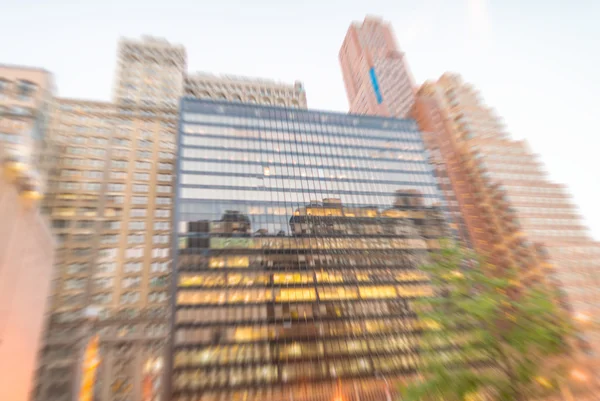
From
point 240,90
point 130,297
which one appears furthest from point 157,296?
point 240,90

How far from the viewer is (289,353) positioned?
5125 cm

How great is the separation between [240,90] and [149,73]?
28691mm

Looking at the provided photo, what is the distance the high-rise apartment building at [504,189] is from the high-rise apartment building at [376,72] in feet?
77.1

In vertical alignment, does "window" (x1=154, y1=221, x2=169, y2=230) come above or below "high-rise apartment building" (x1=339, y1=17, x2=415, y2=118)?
below

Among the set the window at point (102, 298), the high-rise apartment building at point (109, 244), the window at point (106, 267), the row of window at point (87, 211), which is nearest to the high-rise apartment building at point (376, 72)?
the high-rise apartment building at point (109, 244)

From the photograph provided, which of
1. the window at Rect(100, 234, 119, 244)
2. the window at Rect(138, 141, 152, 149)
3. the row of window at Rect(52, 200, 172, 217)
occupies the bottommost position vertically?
the window at Rect(100, 234, 119, 244)

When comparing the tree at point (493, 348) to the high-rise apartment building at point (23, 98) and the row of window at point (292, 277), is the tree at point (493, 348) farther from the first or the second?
the high-rise apartment building at point (23, 98)

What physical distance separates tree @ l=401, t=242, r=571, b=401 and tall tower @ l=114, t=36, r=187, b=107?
92399mm

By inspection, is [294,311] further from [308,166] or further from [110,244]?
[110,244]

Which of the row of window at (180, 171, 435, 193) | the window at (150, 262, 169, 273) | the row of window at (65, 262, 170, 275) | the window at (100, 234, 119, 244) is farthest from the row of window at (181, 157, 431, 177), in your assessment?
the row of window at (65, 262, 170, 275)

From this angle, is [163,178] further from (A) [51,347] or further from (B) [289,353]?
(B) [289,353]

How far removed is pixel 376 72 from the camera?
5856 inches

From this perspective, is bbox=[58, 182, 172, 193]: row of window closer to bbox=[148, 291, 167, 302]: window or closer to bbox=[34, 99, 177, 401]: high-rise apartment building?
bbox=[34, 99, 177, 401]: high-rise apartment building

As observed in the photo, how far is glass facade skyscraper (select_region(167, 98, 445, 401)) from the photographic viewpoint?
4916 centimetres
